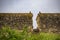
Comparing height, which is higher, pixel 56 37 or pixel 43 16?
pixel 43 16

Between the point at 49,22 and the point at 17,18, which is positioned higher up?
the point at 17,18

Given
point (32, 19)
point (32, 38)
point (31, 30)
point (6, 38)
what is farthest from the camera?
point (32, 19)

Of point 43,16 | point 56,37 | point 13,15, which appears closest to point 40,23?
point 43,16

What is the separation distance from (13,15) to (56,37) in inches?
103

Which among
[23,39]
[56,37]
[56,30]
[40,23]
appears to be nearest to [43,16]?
[40,23]

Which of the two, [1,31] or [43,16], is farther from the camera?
[43,16]

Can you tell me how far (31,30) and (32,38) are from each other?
1.50 metres

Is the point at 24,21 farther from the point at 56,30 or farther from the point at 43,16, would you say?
the point at 56,30

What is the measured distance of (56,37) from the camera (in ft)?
24.0

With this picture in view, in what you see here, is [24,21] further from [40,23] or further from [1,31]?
[1,31]

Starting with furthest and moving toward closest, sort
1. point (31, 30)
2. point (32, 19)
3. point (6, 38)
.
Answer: point (32, 19)
point (31, 30)
point (6, 38)

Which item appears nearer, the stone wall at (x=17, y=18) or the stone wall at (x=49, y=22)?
the stone wall at (x=17, y=18)

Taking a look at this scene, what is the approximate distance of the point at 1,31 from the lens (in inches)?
259

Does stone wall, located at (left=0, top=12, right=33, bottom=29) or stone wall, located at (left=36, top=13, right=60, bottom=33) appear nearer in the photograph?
stone wall, located at (left=0, top=12, right=33, bottom=29)
